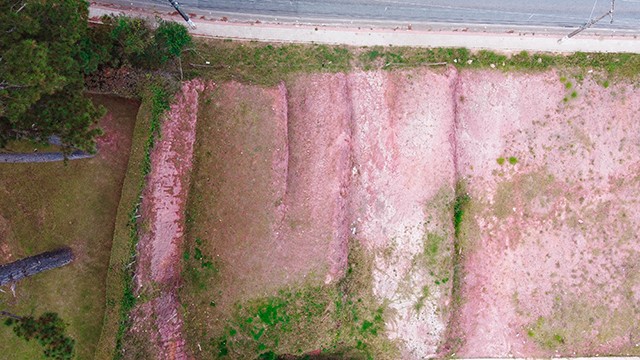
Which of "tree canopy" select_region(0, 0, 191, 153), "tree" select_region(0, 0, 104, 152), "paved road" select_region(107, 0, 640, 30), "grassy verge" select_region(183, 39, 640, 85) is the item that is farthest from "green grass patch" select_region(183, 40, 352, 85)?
"tree" select_region(0, 0, 104, 152)

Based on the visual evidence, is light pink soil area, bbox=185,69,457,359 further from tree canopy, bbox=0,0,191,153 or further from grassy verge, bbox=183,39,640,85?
tree canopy, bbox=0,0,191,153

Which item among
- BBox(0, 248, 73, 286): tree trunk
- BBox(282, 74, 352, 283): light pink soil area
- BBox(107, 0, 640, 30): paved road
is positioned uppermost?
BBox(107, 0, 640, 30): paved road

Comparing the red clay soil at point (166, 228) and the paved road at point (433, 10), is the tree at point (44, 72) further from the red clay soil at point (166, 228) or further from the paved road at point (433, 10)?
the paved road at point (433, 10)

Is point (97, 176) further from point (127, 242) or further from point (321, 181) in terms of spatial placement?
point (321, 181)

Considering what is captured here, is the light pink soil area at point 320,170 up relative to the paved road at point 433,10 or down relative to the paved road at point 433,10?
down

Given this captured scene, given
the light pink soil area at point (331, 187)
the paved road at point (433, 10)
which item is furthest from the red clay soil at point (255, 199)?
the paved road at point (433, 10)

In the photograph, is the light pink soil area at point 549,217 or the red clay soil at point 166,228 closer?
the red clay soil at point 166,228
